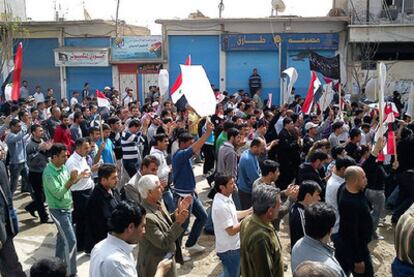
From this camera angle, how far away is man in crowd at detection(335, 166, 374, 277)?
184 inches

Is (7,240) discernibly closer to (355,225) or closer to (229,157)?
(229,157)

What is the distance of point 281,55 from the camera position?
22.9 meters

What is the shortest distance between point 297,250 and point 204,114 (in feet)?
12.3

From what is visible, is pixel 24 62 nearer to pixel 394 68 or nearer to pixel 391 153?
pixel 394 68

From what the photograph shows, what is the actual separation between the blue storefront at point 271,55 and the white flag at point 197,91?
1623 cm

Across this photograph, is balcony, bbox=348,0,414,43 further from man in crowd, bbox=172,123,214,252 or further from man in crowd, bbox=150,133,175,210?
man in crowd, bbox=172,123,214,252

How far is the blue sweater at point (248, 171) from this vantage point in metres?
6.70

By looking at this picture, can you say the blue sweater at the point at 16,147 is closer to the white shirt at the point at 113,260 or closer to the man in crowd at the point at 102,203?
the man in crowd at the point at 102,203

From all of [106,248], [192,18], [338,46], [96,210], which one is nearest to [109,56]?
[192,18]

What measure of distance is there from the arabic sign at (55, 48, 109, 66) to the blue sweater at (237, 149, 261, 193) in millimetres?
18429

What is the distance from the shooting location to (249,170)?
22.0 feet

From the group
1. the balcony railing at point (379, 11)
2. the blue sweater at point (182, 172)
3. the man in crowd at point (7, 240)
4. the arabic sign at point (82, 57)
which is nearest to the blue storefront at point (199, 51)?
the arabic sign at point (82, 57)

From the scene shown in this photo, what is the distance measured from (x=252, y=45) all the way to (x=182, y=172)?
17318 mm

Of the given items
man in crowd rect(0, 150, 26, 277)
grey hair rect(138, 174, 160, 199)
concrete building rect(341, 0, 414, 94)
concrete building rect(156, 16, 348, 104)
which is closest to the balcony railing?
concrete building rect(341, 0, 414, 94)
